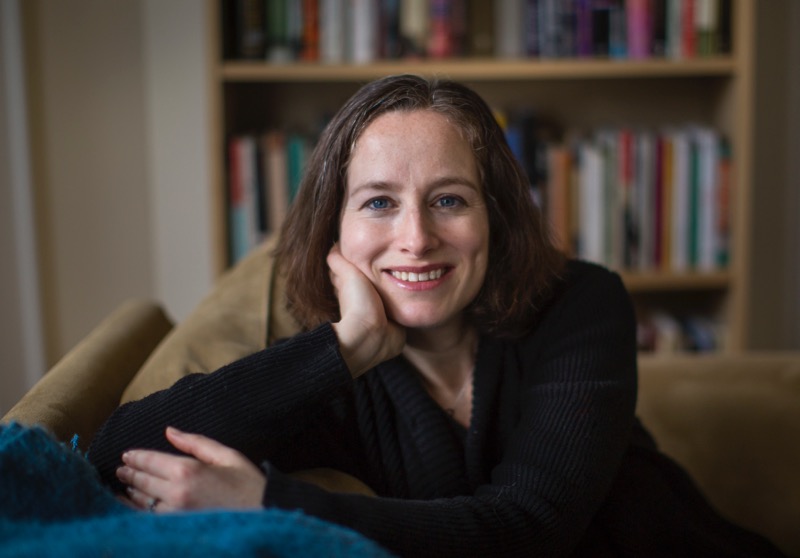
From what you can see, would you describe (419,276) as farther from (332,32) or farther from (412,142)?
(332,32)

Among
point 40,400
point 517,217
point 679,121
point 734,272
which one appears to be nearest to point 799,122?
point 679,121

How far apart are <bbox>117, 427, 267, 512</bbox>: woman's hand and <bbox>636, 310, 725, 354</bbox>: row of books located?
5.96ft

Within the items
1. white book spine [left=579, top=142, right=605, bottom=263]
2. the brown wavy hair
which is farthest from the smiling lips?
white book spine [left=579, top=142, right=605, bottom=263]

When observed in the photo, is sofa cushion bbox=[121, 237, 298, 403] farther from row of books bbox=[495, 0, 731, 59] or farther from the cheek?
row of books bbox=[495, 0, 731, 59]

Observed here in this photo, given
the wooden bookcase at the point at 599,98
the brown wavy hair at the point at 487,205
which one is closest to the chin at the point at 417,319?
the brown wavy hair at the point at 487,205

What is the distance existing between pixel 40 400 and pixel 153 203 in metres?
1.74

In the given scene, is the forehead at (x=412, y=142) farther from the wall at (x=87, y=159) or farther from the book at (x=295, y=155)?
the wall at (x=87, y=159)

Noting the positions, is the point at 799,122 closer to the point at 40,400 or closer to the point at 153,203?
the point at 153,203

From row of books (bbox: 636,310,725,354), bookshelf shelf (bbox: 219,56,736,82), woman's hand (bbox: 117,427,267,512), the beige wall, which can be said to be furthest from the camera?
row of books (bbox: 636,310,725,354)

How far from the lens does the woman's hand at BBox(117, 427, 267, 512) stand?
95 centimetres

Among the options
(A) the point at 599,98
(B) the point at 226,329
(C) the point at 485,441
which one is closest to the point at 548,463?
(C) the point at 485,441

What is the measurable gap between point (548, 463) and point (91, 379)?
0.64 metres

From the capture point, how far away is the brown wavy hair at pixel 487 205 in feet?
Result: 4.14

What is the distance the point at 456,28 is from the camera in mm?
2439
